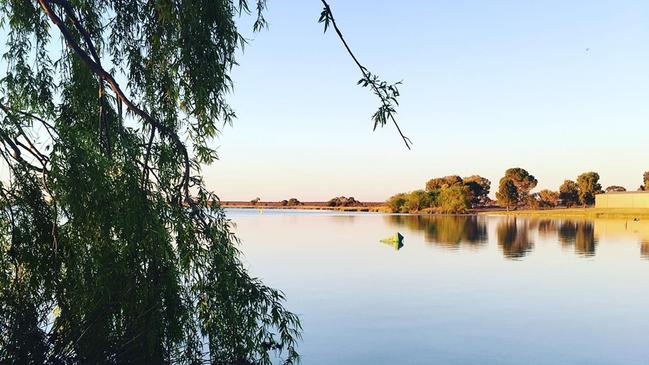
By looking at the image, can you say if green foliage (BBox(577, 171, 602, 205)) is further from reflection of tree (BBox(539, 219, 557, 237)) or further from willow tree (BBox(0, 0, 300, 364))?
willow tree (BBox(0, 0, 300, 364))

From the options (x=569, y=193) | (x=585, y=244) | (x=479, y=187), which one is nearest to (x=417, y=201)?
(x=479, y=187)

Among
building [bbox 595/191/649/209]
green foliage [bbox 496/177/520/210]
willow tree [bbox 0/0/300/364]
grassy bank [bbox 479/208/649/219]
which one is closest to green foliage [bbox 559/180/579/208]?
green foliage [bbox 496/177/520/210]

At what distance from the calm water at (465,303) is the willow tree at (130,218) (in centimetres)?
870

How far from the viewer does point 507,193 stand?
120312mm

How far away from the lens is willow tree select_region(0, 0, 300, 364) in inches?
173

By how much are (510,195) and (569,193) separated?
45.4 ft

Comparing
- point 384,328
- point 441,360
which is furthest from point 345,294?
point 441,360

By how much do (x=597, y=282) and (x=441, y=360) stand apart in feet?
47.6

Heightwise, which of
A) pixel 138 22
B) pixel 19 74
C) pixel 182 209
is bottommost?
pixel 182 209

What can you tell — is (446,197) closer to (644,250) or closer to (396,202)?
(396,202)

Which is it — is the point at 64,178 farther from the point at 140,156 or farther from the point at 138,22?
the point at 138,22

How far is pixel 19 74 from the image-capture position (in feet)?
18.4

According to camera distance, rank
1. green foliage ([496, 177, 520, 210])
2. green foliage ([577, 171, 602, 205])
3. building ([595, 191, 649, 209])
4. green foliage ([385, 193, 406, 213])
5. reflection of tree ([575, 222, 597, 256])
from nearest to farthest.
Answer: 1. reflection of tree ([575, 222, 597, 256])
2. building ([595, 191, 649, 209])
3. green foliage ([577, 171, 602, 205])
4. green foliage ([496, 177, 520, 210])
5. green foliage ([385, 193, 406, 213])

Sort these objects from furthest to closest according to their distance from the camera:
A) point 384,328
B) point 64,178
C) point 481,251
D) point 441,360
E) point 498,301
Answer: point 481,251, point 498,301, point 384,328, point 441,360, point 64,178
